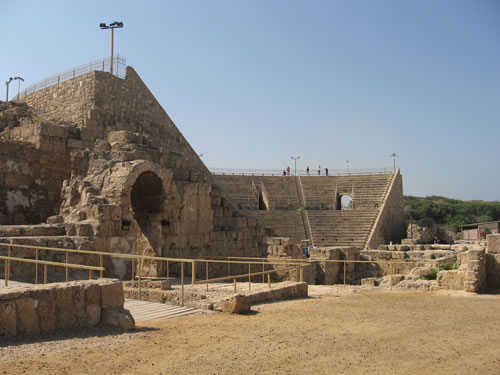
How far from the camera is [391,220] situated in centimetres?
3606

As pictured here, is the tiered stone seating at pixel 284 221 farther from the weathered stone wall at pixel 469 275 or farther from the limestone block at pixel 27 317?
the limestone block at pixel 27 317

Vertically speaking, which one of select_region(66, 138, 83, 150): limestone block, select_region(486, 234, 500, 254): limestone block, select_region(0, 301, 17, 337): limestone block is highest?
select_region(66, 138, 83, 150): limestone block

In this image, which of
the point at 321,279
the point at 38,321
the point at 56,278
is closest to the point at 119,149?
the point at 56,278

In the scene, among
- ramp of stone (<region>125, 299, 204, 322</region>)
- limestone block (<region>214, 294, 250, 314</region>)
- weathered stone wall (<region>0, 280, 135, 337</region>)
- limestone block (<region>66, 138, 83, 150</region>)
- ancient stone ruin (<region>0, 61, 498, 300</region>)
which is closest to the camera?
weathered stone wall (<region>0, 280, 135, 337</region>)

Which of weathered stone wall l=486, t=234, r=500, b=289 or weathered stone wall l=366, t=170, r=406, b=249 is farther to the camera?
weathered stone wall l=366, t=170, r=406, b=249

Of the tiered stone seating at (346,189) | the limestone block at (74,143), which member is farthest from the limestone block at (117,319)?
the tiered stone seating at (346,189)

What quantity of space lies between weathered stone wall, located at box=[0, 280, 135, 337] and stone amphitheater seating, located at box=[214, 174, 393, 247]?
1030 inches

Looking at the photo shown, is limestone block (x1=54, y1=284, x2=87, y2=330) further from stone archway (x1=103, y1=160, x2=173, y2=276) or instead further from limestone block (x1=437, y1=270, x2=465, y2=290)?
limestone block (x1=437, y1=270, x2=465, y2=290)

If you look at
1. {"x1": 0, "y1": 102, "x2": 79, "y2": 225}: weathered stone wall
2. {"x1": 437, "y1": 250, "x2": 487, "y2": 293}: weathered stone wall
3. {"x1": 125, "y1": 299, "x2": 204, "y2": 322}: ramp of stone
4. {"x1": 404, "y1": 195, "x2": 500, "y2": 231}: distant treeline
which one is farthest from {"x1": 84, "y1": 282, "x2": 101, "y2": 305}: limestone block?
{"x1": 404, "y1": 195, "x2": 500, "y2": 231}: distant treeline

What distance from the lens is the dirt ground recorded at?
494 cm

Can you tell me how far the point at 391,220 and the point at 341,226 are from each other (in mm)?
4519

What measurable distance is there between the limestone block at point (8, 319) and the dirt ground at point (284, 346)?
0.45 feet

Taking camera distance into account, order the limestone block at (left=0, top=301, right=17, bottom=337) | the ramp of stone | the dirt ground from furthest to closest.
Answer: the ramp of stone, the limestone block at (left=0, top=301, right=17, bottom=337), the dirt ground

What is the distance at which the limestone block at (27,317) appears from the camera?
5.65 metres
